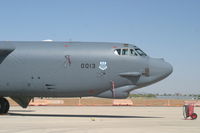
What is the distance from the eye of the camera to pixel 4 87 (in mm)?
22828

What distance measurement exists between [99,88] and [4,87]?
20.3 feet


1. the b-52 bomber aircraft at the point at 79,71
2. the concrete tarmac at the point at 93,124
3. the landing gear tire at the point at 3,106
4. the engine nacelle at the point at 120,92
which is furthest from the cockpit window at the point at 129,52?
the landing gear tire at the point at 3,106

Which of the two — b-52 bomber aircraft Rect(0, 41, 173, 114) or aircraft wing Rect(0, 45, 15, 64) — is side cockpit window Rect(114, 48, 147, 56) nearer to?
b-52 bomber aircraft Rect(0, 41, 173, 114)

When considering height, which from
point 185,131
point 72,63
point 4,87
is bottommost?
point 185,131

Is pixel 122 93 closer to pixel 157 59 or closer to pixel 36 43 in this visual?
pixel 157 59

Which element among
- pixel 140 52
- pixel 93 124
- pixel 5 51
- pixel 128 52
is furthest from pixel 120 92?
pixel 5 51

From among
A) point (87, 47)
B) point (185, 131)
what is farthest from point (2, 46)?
point (185, 131)

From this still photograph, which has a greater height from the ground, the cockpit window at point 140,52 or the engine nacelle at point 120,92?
the cockpit window at point 140,52

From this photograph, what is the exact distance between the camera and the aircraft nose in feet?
73.3

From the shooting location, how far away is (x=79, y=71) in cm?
2255

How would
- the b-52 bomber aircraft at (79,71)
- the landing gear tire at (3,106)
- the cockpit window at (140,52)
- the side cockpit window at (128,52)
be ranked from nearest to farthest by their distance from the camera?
the b-52 bomber aircraft at (79,71)
the side cockpit window at (128,52)
the cockpit window at (140,52)
the landing gear tire at (3,106)

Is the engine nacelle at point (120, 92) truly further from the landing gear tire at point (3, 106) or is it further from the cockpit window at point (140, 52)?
the landing gear tire at point (3, 106)

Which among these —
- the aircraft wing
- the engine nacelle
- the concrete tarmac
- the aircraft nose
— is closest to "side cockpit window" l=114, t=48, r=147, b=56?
the aircraft nose

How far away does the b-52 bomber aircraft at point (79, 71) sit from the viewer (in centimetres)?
2244
